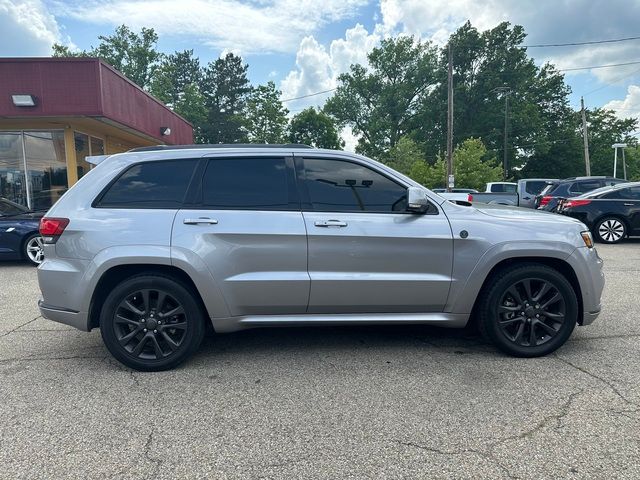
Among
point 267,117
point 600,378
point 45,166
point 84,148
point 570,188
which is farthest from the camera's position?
point 267,117

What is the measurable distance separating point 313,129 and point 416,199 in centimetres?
5617

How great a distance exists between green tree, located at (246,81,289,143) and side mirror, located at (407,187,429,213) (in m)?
52.1

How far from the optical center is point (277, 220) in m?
3.71

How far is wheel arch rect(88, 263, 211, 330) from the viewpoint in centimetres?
371

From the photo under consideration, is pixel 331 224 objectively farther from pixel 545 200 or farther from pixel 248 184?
pixel 545 200

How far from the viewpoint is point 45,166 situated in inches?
519

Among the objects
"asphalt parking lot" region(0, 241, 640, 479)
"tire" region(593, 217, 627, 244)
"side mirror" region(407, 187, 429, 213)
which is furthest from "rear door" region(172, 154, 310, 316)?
"tire" region(593, 217, 627, 244)

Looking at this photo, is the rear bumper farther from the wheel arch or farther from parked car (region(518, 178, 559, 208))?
parked car (region(518, 178, 559, 208))

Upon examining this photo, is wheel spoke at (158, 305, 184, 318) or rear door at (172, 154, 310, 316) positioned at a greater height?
rear door at (172, 154, 310, 316)

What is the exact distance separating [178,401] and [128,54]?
59523mm

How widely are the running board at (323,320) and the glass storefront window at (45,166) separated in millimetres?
11856

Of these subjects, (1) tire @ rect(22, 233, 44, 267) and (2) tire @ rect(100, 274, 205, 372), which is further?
(1) tire @ rect(22, 233, 44, 267)

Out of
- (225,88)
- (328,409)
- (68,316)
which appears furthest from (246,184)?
(225,88)

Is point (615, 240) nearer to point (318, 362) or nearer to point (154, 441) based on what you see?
point (318, 362)
